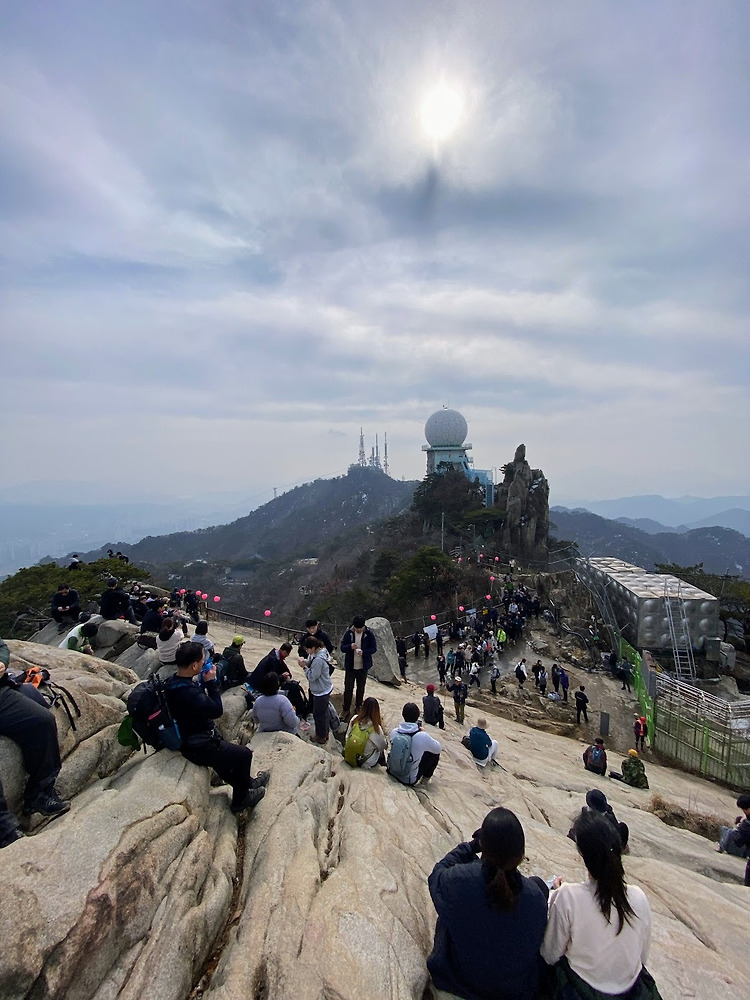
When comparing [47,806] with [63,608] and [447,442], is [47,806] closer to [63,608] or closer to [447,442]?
[63,608]

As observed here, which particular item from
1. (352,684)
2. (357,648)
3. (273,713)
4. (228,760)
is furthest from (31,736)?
(352,684)

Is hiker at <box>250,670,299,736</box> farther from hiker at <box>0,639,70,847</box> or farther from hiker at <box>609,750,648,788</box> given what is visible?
hiker at <box>609,750,648,788</box>

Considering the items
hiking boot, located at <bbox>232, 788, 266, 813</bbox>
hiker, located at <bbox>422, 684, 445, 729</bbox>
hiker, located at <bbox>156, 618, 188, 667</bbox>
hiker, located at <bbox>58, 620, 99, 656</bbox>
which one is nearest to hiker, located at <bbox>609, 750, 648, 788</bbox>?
hiker, located at <bbox>422, 684, 445, 729</bbox>

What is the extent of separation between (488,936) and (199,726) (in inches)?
119

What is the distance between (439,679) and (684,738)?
800 centimetres

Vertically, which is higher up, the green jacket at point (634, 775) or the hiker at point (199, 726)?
the hiker at point (199, 726)

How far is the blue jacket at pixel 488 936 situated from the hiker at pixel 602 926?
187 millimetres

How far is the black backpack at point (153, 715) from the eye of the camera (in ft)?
15.4

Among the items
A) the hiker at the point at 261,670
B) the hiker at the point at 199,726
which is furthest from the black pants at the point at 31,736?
the hiker at the point at 261,670

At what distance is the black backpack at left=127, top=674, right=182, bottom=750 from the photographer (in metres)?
4.70

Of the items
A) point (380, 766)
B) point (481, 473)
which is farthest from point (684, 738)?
point (481, 473)

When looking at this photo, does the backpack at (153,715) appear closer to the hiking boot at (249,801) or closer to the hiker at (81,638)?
the hiking boot at (249,801)

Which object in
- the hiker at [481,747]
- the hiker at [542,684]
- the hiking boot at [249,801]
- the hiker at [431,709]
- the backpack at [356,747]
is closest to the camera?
the hiking boot at [249,801]

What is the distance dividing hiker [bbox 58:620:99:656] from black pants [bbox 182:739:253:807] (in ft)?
20.3
